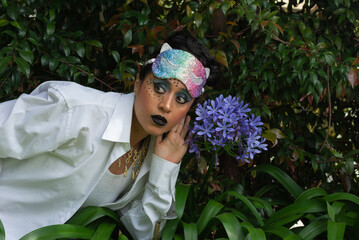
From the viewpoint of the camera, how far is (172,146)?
2086mm

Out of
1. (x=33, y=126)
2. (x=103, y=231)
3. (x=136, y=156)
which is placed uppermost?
(x=33, y=126)

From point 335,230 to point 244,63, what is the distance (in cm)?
100

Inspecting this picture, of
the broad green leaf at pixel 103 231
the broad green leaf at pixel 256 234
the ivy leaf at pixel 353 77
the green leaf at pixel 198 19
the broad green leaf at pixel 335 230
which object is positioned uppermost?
the green leaf at pixel 198 19

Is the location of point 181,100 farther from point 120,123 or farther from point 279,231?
point 279,231

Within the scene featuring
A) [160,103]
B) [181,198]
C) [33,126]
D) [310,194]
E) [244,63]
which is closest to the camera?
[33,126]

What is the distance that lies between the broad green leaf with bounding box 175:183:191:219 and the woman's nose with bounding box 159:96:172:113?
46cm

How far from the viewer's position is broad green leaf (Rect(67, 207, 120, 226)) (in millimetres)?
2017

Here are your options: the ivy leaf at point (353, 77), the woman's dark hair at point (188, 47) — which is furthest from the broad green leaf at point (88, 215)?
the ivy leaf at point (353, 77)

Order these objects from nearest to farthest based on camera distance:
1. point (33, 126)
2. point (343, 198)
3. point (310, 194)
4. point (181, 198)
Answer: point (33, 126) < point (181, 198) < point (343, 198) < point (310, 194)

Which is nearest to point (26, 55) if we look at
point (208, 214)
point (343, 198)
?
point (208, 214)

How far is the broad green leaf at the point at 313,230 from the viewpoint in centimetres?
214

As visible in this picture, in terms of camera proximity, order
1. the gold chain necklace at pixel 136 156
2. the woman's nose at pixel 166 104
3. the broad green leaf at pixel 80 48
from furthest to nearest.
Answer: the broad green leaf at pixel 80 48 → the gold chain necklace at pixel 136 156 → the woman's nose at pixel 166 104

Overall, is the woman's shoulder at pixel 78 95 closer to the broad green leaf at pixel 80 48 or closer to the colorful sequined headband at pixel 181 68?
the colorful sequined headband at pixel 181 68

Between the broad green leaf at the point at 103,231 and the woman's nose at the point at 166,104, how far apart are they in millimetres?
608
